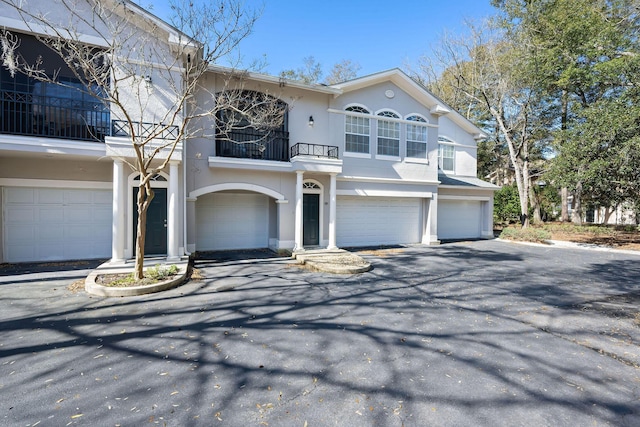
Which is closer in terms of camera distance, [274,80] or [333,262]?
[333,262]

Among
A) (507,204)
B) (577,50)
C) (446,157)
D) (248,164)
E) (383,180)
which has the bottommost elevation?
(507,204)

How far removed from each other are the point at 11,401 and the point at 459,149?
1873 centimetres

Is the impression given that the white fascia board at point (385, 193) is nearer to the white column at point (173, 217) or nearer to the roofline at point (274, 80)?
the roofline at point (274, 80)

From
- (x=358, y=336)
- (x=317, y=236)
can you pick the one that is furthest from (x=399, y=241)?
(x=358, y=336)

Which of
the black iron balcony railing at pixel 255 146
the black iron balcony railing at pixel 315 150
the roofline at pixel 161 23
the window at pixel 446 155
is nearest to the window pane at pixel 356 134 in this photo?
the black iron balcony railing at pixel 315 150

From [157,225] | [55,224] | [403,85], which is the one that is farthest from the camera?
[403,85]

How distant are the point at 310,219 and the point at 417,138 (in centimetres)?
648

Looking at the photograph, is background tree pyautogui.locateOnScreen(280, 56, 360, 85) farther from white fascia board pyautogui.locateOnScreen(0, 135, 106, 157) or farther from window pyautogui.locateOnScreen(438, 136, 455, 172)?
white fascia board pyautogui.locateOnScreen(0, 135, 106, 157)

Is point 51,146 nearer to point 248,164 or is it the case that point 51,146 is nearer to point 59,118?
point 59,118

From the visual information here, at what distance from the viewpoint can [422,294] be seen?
6668 mm

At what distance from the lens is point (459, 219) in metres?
16.7

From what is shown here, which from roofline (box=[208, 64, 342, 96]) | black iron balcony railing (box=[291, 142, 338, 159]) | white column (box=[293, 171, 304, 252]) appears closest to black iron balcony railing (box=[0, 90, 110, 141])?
roofline (box=[208, 64, 342, 96])

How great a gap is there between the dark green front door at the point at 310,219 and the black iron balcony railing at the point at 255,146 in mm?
1876

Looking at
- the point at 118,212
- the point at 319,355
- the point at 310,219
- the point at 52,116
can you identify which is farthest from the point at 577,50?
the point at 52,116
